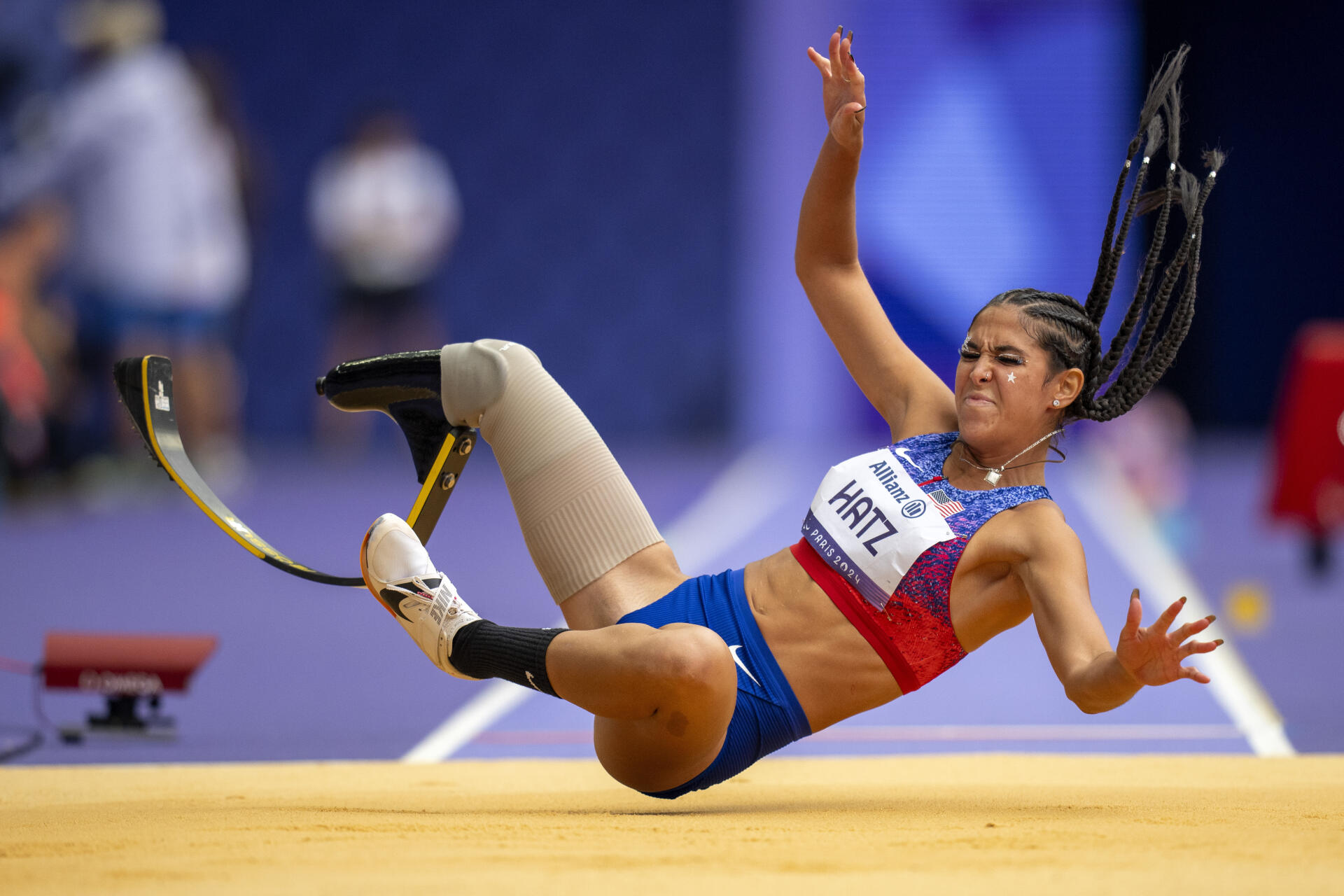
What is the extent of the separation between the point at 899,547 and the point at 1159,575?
3816 millimetres

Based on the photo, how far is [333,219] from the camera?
11.2 metres

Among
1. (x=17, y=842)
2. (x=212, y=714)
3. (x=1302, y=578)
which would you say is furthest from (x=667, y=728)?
(x=1302, y=578)

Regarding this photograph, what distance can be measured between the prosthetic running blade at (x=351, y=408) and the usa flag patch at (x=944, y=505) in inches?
36.3

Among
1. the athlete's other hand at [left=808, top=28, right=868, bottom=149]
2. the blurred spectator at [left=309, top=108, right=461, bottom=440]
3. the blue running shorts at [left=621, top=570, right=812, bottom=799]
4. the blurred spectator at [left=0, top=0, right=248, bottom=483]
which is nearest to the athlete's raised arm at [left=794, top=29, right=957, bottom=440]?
the athlete's other hand at [left=808, top=28, right=868, bottom=149]

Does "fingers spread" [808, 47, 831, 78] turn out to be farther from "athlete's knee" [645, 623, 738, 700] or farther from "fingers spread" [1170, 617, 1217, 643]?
"fingers spread" [1170, 617, 1217, 643]

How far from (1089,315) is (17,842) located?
2016 millimetres

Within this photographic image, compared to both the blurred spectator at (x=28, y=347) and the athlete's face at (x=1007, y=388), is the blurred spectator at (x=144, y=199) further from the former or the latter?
the athlete's face at (x=1007, y=388)

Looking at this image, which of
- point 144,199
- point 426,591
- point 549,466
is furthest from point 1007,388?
point 144,199

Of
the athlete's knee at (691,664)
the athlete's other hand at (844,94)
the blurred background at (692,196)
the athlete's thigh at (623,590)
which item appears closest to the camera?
the athlete's knee at (691,664)

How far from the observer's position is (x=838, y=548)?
2697 mm

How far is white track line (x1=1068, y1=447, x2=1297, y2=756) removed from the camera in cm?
388

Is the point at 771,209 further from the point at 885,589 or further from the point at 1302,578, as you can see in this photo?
the point at 885,589

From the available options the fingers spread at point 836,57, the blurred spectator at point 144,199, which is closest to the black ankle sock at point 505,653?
the fingers spread at point 836,57

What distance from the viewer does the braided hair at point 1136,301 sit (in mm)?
2734
